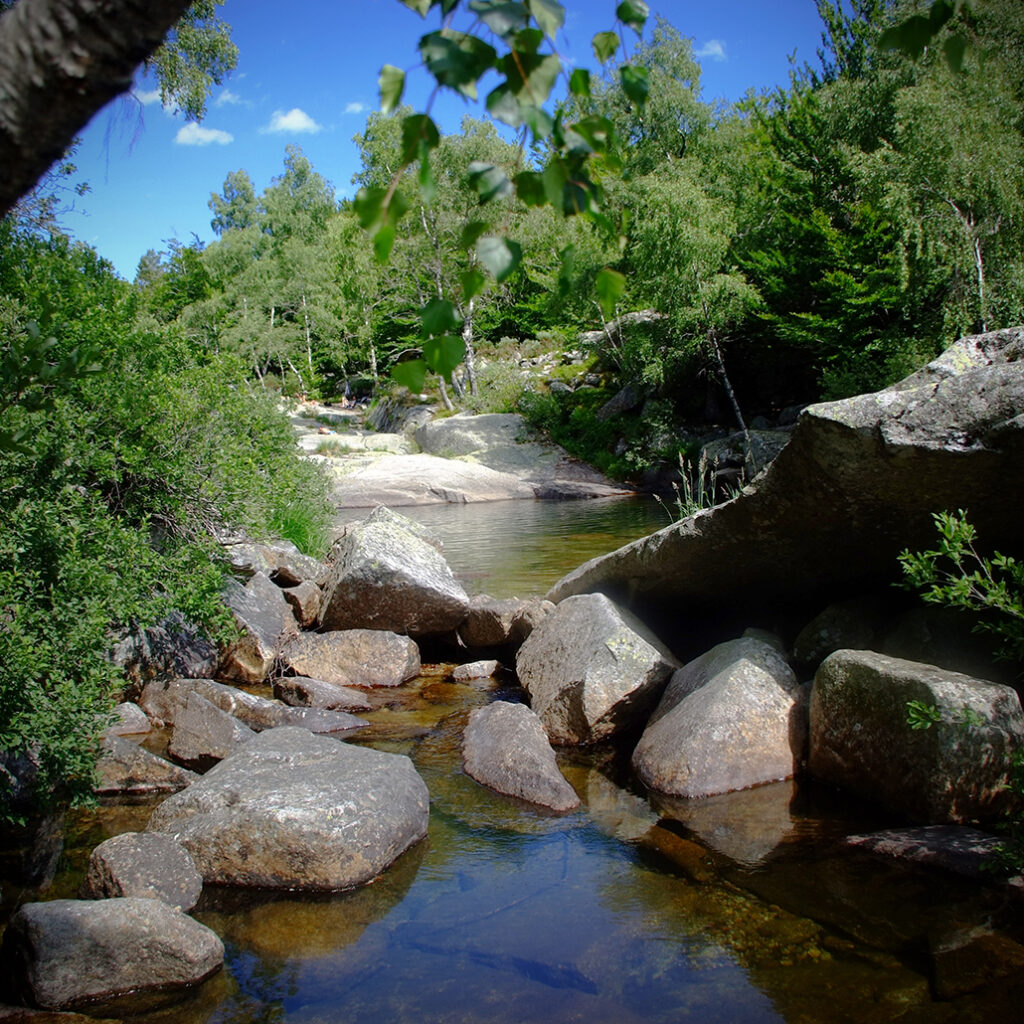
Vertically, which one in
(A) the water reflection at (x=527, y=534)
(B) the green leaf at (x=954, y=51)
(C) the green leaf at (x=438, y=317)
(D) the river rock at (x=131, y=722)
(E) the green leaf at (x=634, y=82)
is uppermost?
(B) the green leaf at (x=954, y=51)

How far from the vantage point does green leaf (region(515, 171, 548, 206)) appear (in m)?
1.55

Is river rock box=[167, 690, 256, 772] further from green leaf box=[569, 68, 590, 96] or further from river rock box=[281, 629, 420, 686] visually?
green leaf box=[569, 68, 590, 96]

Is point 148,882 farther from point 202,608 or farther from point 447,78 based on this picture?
point 447,78

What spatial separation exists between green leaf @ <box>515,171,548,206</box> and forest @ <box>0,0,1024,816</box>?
0.5 inches

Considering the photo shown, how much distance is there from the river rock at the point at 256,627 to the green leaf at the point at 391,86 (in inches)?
323

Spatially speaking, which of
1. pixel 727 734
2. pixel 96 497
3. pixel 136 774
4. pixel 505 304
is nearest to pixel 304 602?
pixel 96 497

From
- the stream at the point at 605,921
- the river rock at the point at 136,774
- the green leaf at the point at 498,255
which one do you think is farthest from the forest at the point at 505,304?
the stream at the point at 605,921

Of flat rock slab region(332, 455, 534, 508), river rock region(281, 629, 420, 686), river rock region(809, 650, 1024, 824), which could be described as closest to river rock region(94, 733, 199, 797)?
river rock region(281, 629, 420, 686)

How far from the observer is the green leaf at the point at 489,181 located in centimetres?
145

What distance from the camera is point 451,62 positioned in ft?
4.64

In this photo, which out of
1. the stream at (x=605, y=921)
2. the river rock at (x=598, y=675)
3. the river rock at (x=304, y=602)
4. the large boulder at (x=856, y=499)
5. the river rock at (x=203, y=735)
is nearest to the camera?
the stream at (x=605, y=921)

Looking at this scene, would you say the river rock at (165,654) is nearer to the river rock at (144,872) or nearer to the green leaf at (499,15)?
the river rock at (144,872)

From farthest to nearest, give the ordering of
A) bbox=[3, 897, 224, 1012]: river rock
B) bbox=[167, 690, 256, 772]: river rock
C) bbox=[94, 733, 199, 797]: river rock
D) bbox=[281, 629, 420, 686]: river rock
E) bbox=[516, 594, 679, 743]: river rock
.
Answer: bbox=[281, 629, 420, 686]: river rock < bbox=[516, 594, 679, 743]: river rock < bbox=[167, 690, 256, 772]: river rock < bbox=[94, 733, 199, 797]: river rock < bbox=[3, 897, 224, 1012]: river rock

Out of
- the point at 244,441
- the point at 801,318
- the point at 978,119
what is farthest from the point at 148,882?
the point at 801,318
